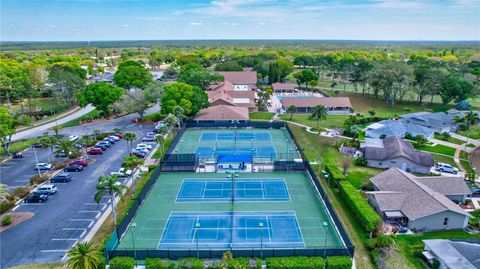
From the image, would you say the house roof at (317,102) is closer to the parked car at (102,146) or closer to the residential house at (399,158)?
the residential house at (399,158)

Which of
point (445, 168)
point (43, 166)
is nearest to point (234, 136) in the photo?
point (43, 166)

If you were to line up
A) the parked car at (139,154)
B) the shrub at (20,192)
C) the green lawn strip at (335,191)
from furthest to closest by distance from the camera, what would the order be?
the parked car at (139,154)
the shrub at (20,192)
the green lawn strip at (335,191)

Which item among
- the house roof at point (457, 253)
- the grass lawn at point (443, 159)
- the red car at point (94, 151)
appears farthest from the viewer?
the red car at point (94, 151)

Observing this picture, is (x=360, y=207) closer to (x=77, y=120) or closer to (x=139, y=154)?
(x=139, y=154)

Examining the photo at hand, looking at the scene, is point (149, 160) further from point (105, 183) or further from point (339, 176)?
point (339, 176)

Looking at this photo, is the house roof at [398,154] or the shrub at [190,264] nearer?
the shrub at [190,264]

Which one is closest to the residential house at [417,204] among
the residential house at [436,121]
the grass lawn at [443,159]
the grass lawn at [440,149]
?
the grass lawn at [443,159]
